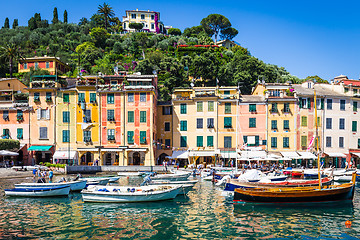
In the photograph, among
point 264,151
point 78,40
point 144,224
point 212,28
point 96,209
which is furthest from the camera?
point 212,28

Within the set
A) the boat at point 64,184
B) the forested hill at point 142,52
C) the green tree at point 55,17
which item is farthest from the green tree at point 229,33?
the boat at point 64,184

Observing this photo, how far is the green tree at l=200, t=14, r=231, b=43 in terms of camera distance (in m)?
132

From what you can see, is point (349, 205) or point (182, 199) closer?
point (349, 205)

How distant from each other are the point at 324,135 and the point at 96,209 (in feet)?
136

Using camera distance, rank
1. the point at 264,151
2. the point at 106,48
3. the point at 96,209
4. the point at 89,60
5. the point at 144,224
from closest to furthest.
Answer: the point at 144,224 < the point at 96,209 < the point at 264,151 < the point at 89,60 < the point at 106,48

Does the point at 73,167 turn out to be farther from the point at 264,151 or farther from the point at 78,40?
the point at 78,40

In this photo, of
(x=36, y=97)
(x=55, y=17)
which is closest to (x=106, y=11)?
(x=55, y=17)

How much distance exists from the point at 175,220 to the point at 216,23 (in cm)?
11737

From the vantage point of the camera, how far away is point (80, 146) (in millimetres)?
55656

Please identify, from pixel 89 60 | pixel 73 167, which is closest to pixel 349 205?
pixel 73 167

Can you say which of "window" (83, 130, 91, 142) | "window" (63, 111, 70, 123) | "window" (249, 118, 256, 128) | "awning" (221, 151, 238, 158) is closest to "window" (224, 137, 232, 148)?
"awning" (221, 151, 238, 158)

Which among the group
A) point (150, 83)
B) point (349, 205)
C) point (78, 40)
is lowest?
point (349, 205)

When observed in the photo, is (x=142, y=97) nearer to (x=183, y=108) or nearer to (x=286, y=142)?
(x=183, y=108)

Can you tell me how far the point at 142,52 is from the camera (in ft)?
344
